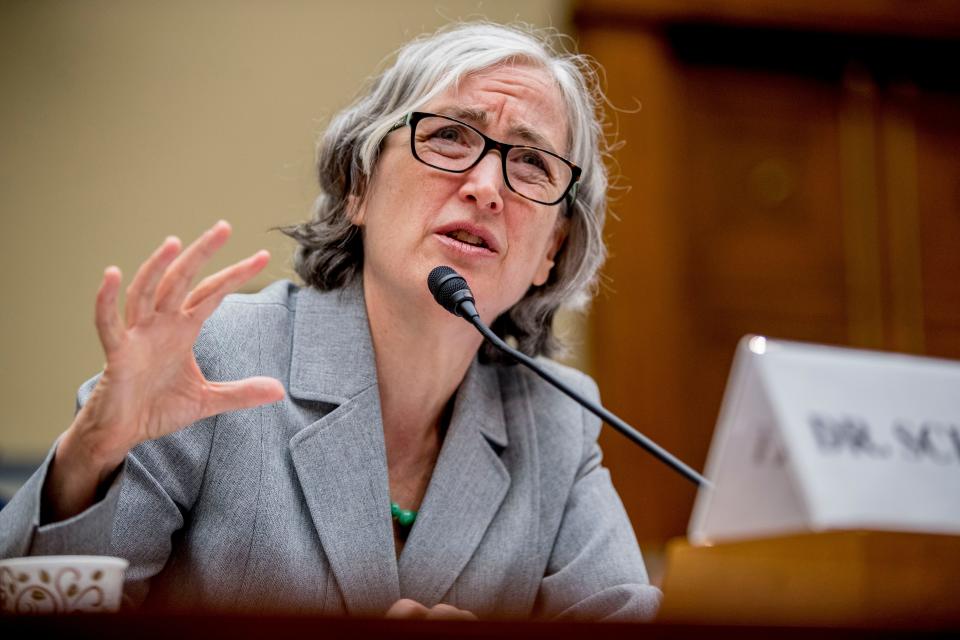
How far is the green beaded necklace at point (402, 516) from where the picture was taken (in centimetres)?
141

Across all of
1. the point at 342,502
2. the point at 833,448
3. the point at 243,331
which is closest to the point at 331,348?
the point at 243,331

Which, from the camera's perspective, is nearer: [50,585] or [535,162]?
[50,585]

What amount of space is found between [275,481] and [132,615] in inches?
28.0

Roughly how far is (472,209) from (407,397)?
278 millimetres

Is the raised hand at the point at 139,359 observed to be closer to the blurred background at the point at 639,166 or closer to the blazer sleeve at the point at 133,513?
the blazer sleeve at the point at 133,513

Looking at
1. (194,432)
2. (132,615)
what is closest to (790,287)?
(194,432)

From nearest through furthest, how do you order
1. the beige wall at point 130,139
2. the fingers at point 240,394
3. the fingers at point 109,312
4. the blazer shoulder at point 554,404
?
the fingers at point 109,312, the fingers at point 240,394, the blazer shoulder at point 554,404, the beige wall at point 130,139

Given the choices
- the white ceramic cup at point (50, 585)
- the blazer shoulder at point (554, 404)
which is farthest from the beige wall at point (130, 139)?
the white ceramic cup at point (50, 585)

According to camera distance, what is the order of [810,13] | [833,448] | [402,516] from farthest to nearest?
[810,13] → [402,516] → [833,448]

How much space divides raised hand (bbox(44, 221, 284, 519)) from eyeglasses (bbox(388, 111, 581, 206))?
0.52 m

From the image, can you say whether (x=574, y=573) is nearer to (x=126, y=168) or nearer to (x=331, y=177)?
(x=331, y=177)

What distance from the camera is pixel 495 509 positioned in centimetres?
146

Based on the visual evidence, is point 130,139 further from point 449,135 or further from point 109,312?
point 109,312

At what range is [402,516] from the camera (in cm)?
141
